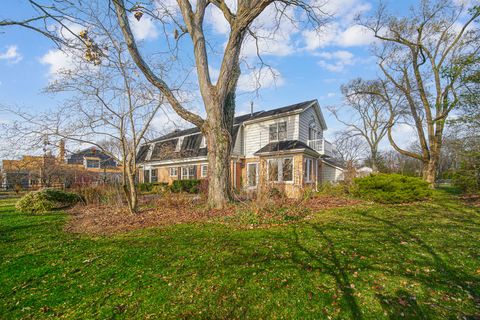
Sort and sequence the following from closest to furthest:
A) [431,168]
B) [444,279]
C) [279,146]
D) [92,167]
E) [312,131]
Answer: [444,279], [431,168], [279,146], [312,131], [92,167]

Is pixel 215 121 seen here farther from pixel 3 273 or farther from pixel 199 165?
pixel 199 165

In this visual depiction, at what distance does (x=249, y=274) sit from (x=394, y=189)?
9873mm

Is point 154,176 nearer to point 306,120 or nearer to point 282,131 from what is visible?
point 282,131

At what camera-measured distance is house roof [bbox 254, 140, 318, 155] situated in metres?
14.3

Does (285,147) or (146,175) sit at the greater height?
(285,147)

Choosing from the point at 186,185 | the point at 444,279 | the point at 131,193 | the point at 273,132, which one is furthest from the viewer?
the point at 186,185

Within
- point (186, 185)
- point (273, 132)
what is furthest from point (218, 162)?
point (186, 185)

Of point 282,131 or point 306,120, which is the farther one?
point 306,120

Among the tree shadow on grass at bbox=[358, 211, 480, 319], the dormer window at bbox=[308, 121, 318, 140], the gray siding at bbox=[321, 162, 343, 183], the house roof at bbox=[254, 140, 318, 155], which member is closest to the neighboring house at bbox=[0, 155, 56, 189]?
the house roof at bbox=[254, 140, 318, 155]

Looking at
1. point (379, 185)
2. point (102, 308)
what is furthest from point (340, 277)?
point (379, 185)

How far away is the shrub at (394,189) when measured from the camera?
1016cm

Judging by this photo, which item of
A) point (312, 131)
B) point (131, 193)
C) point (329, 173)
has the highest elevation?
point (312, 131)

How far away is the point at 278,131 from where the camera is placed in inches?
642

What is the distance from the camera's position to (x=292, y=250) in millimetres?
4266
